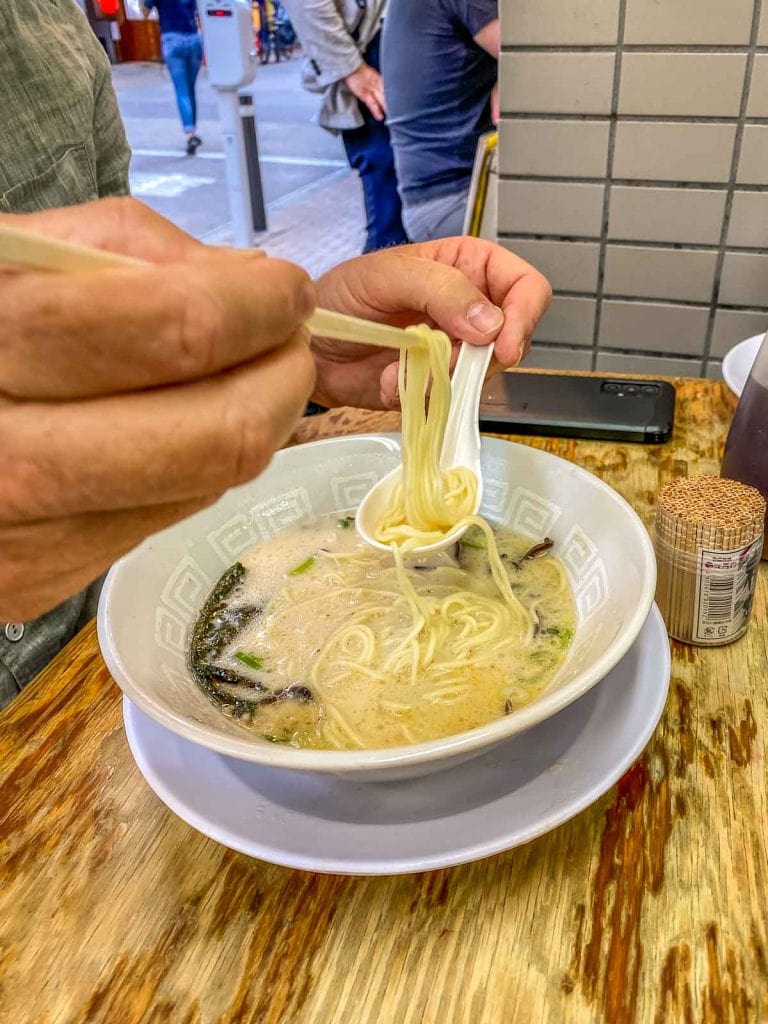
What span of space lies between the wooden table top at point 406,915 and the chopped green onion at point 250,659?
15 cm

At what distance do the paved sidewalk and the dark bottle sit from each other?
3709 mm

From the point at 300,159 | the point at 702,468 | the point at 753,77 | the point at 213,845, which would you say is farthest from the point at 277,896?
the point at 300,159

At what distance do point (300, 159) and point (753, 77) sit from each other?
6.50m

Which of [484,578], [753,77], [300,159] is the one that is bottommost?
[300,159]

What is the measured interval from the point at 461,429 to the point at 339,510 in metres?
0.21

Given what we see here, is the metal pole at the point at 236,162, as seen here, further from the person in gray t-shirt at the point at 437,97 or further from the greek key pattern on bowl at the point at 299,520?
the greek key pattern on bowl at the point at 299,520

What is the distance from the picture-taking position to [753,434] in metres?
0.99

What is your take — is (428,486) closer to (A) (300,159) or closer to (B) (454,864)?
(B) (454,864)

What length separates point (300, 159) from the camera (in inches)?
300

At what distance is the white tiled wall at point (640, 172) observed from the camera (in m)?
1.79

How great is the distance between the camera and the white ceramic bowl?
23.5 inches

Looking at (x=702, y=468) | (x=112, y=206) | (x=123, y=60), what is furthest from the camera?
(x=123, y=60)

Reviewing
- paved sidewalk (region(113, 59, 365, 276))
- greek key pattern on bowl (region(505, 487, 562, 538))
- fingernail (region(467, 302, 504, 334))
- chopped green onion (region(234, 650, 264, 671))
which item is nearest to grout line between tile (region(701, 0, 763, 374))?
fingernail (region(467, 302, 504, 334))

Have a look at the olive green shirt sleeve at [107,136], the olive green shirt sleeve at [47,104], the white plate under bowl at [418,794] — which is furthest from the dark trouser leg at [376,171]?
the white plate under bowl at [418,794]
